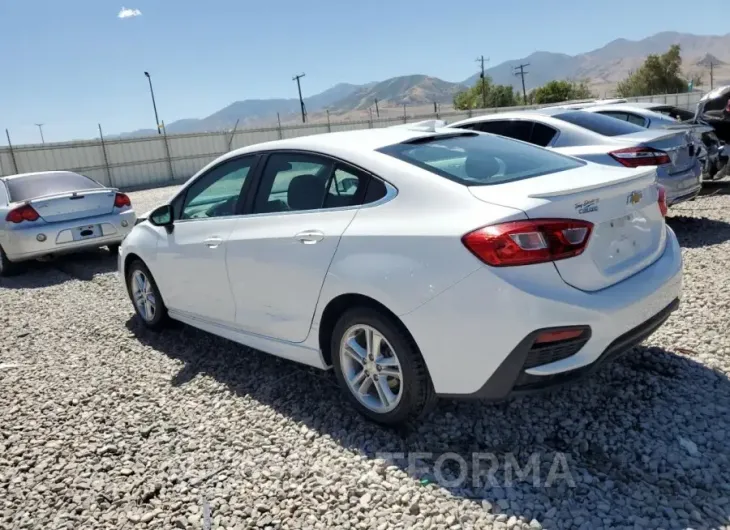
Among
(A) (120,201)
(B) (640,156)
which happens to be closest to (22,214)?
(A) (120,201)

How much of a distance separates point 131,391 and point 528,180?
9.75 feet

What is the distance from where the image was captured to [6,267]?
27.0 ft

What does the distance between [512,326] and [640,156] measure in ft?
15.1

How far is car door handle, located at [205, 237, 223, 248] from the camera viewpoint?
12.9 feet

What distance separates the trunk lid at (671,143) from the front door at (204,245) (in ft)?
14.8

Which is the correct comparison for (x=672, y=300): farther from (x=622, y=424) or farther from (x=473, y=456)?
(x=473, y=456)

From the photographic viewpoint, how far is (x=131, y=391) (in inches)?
160

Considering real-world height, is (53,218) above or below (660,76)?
below

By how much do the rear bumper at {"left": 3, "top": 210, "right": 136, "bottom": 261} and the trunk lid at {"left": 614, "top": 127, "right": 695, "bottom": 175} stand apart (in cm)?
669

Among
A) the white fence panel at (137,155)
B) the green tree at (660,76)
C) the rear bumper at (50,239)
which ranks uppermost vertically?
the green tree at (660,76)

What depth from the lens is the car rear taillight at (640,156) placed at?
20.2 ft

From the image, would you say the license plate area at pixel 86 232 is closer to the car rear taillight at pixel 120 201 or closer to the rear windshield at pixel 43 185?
the car rear taillight at pixel 120 201

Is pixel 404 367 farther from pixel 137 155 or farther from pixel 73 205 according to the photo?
pixel 137 155

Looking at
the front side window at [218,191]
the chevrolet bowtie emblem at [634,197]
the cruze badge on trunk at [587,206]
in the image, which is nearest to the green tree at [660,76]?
the front side window at [218,191]
